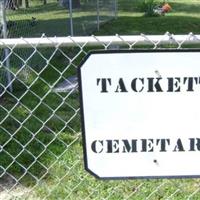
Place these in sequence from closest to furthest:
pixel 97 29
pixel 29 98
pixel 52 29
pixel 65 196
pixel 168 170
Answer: pixel 168 170
pixel 65 196
pixel 29 98
pixel 52 29
pixel 97 29

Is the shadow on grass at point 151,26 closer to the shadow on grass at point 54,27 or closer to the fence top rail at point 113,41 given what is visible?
the shadow on grass at point 54,27

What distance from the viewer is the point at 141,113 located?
2.58 m

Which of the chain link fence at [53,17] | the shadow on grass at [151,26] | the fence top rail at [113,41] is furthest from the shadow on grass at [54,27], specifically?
the fence top rail at [113,41]

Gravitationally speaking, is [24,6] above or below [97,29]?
above

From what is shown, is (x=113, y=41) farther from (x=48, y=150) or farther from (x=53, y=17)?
(x=53, y=17)

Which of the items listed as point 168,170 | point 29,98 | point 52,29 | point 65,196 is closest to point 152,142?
point 168,170

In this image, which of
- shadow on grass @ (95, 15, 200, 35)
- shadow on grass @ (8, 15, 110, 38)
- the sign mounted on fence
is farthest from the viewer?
shadow on grass @ (95, 15, 200, 35)

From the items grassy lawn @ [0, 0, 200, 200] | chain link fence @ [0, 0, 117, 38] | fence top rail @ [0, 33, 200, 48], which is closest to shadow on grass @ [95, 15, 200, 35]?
chain link fence @ [0, 0, 117, 38]

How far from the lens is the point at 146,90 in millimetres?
2531

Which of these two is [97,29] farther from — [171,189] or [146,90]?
[146,90]

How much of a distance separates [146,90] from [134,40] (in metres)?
0.25

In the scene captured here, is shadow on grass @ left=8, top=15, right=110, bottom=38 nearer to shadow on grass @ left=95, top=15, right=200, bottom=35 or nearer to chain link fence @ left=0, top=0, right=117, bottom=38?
chain link fence @ left=0, top=0, right=117, bottom=38

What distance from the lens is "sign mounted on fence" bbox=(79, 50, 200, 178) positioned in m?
2.49

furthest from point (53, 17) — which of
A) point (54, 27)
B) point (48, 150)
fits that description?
point (48, 150)
